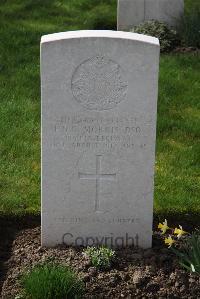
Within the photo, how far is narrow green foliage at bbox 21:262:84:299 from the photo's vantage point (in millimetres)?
4363

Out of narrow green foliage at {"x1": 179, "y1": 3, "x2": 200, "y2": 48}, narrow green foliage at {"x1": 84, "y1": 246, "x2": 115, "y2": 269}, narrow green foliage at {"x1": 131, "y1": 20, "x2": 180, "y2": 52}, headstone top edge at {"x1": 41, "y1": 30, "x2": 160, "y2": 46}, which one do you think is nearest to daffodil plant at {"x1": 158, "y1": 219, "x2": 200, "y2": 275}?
narrow green foliage at {"x1": 84, "y1": 246, "x2": 115, "y2": 269}

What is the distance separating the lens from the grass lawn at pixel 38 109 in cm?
581

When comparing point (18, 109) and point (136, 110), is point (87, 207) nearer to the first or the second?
point (136, 110)

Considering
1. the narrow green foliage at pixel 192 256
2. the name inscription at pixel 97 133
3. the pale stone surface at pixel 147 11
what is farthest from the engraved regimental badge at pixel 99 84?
the pale stone surface at pixel 147 11

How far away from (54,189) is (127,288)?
832 millimetres

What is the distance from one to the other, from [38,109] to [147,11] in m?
2.89

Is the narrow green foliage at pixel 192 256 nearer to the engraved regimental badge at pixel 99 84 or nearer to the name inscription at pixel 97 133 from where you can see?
the name inscription at pixel 97 133

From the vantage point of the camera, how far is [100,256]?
473cm

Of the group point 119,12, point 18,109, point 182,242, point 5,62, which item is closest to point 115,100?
point 182,242

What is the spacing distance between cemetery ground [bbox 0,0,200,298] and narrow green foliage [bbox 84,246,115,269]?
0.17 feet

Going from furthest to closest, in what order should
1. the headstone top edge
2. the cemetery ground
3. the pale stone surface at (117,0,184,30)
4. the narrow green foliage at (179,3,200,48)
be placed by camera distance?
the pale stone surface at (117,0,184,30) < the narrow green foliage at (179,3,200,48) < the cemetery ground < the headstone top edge

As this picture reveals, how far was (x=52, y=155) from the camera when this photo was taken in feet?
15.7

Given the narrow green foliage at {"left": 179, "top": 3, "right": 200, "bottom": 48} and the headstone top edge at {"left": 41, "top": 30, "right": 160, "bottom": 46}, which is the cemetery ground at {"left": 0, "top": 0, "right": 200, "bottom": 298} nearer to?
the narrow green foliage at {"left": 179, "top": 3, "right": 200, "bottom": 48}

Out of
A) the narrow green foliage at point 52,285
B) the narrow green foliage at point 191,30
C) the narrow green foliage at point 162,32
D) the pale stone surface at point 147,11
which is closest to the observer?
the narrow green foliage at point 52,285
